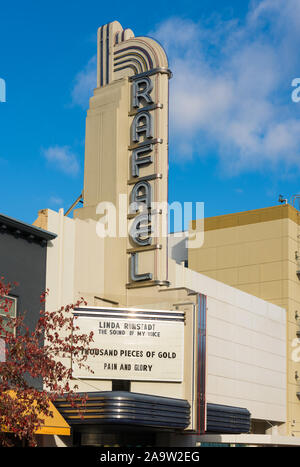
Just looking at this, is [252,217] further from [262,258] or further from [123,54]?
[123,54]

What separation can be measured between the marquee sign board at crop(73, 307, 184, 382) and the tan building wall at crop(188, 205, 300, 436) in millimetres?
15534

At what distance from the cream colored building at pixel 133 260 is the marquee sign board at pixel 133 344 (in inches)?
2.0

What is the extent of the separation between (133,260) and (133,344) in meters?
3.45

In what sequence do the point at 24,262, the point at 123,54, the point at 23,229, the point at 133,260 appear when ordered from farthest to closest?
1. the point at 123,54
2. the point at 133,260
3. the point at 24,262
4. the point at 23,229

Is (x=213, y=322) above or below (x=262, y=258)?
below

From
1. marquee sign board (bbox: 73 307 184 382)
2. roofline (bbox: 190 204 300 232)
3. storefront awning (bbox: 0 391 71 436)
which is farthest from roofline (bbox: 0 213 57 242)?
roofline (bbox: 190 204 300 232)

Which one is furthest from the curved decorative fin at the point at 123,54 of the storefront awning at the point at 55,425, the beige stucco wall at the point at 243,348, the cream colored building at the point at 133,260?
the storefront awning at the point at 55,425

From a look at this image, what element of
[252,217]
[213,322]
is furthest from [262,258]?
[213,322]

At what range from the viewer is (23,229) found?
2538 cm

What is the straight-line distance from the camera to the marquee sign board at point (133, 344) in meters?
27.4

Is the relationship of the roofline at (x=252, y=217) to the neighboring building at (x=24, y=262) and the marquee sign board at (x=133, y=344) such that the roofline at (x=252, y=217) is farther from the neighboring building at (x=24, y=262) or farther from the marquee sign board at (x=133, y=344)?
the neighboring building at (x=24, y=262)

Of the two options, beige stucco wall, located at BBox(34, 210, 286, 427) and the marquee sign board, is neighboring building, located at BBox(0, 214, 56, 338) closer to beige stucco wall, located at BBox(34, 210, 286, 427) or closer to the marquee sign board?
beige stucco wall, located at BBox(34, 210, 286, 427)

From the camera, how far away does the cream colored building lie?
27453 mm
